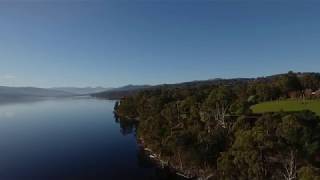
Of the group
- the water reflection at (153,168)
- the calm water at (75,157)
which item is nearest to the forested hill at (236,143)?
the water reflection at (153,168)

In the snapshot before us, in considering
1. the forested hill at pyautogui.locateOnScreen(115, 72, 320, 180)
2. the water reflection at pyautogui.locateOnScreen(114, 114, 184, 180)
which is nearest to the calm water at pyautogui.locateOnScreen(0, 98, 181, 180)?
the water reflection at pyautogui.locateOnScreen(114, 114, 184, 180)

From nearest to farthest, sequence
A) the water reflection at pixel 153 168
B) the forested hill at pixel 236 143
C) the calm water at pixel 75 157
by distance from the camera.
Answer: the forested hill at pixel 236 143 < the water reflection at pixel 153 168 < the calm water at pixel 75 157

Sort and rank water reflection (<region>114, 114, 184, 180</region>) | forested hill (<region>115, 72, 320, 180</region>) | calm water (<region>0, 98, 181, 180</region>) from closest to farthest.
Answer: forested hill (<region>115, 72, 320, 180</region>)
water reflection (<region>114, 114, 184, 180</region>)
calm water (<region>0, 98, 181, 180</region>)

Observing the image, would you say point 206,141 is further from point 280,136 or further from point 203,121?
point 203,121

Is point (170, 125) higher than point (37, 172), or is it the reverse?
point (170, 125)

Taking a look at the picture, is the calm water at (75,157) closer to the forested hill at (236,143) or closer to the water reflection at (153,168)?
the water reflection at (153,168)

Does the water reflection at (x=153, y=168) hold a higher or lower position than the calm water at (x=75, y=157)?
higher

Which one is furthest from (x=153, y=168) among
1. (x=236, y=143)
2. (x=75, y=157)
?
(x=236, y=143)

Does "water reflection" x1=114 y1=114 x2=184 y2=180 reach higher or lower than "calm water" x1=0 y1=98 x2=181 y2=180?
higher

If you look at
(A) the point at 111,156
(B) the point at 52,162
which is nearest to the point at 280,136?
(A) the point at 111,156

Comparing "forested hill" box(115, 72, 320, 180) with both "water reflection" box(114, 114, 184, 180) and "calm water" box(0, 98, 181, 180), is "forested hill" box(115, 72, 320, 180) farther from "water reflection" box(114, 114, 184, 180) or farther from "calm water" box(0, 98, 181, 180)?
"calm water" box(0, 98, 181, 180)

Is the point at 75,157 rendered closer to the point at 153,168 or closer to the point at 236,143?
the point at 153,168
